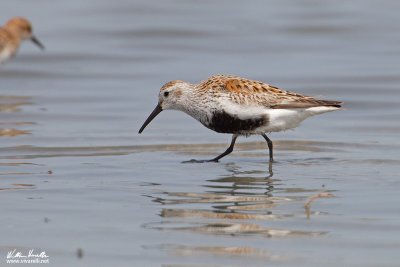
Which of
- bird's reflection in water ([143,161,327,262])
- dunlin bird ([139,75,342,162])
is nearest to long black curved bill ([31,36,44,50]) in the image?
dunlin bird ([139,75,342,162])

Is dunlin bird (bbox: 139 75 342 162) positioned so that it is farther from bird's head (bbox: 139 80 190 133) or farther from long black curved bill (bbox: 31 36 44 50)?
long black curved bill (bbox: 31 36 44 50)

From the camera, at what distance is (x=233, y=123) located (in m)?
9.52

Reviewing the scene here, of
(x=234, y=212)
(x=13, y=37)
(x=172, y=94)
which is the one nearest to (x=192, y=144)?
(x=172, y=94)

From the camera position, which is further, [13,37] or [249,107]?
[13,37]

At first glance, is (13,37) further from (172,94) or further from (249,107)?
(249,107)

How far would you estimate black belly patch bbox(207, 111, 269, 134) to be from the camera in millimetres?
9500

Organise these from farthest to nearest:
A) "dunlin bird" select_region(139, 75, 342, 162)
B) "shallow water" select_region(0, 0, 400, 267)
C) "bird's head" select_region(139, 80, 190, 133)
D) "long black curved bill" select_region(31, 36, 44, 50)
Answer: "long black curved bill" select_region(31, 36, 44, 50) → "bird's head" select_region(139, 80, 190, 133) → "dunlin bird" select_region(139, 75, 342, 162) → "shallow water" select_region(0, 0, 400, 267)

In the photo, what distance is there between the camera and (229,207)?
7.61 meters

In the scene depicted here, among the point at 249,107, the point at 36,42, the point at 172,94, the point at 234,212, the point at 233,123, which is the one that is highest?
the point at 36,42

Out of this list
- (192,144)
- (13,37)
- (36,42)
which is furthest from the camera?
(36,42)

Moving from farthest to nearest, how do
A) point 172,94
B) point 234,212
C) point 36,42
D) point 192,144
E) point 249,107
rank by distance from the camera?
point 36,42
point 192,144
point 172,94
point 249,107
point 234,212

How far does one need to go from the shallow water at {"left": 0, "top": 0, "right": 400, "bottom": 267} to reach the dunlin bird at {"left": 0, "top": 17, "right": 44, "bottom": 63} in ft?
0.99

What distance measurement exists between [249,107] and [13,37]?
25.9 feet

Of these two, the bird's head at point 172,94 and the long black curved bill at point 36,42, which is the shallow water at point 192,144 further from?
the bird's head at point 172,94
